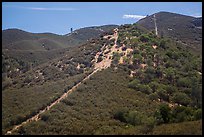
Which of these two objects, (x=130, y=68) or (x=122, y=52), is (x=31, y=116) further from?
(x=122, y=52)

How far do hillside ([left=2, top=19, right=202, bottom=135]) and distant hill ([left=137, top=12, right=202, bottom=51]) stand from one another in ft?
103

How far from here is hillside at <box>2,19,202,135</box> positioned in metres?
21.8

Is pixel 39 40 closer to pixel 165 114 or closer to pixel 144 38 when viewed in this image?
pixel 144 38

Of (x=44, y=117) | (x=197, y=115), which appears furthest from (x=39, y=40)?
(x=197, y=115)

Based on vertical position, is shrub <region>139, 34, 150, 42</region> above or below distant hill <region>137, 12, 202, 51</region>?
above

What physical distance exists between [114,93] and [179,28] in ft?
227

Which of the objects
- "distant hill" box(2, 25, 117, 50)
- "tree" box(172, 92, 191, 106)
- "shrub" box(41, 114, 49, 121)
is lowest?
"distant hill" box(2, 25, 117, 50)

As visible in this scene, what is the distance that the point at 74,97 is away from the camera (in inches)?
1121

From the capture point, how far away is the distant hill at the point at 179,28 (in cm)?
7884

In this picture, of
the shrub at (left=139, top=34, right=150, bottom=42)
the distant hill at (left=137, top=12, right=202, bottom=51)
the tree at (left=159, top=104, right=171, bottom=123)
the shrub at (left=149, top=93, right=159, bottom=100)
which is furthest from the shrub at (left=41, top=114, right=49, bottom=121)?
the distant hill at (left=137, top=12, right=202, bottom=51)

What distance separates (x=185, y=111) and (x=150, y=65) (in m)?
15.7

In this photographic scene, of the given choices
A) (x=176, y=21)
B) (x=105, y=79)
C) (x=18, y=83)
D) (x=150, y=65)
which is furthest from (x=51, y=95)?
(x=176, y=21)

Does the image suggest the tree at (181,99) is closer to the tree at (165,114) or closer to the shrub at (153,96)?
the shrub at (153,96)

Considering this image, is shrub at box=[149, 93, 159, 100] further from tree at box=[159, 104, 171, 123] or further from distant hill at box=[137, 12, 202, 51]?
distant hill at box=[137, 12, 202, 51]
